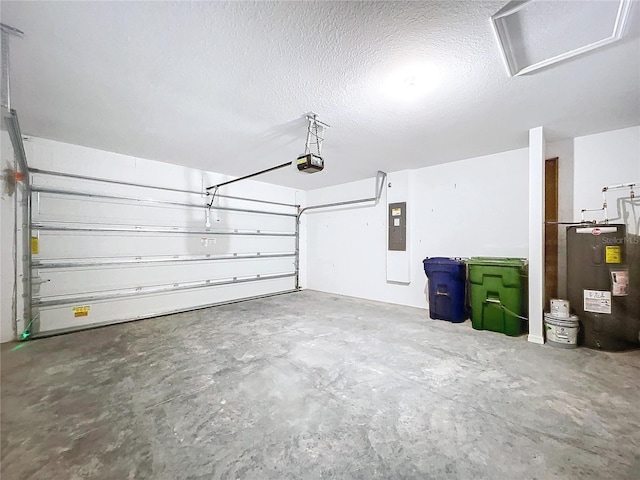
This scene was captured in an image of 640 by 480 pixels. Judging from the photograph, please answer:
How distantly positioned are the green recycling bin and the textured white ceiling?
1.63 meters

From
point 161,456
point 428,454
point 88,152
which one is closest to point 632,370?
point 428,454

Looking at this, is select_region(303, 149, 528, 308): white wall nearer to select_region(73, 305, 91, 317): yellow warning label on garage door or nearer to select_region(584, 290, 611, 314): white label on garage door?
select_region(584, 290, 611, 314): white label on garage door

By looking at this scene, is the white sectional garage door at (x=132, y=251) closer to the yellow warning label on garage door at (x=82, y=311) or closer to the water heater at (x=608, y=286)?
the yellow warning label on garage door at (x=82, y=311)

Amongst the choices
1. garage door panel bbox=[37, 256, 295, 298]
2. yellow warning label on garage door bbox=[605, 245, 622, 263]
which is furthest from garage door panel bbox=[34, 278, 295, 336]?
yellow warning label on garage door bbox=[605, 245, 622, 263]

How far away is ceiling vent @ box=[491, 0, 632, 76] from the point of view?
1407 mm

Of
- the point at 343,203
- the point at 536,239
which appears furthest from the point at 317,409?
the point at 343,203

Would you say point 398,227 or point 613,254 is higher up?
point 398,227

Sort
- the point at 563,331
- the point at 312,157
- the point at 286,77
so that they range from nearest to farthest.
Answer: the point at 286,77
the point at 563,331
the point at 312,157

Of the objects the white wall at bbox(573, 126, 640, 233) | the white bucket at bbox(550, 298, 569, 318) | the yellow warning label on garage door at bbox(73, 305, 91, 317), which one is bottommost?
the yellow warning label on garage door at bbox(73, 305, 91, 317)

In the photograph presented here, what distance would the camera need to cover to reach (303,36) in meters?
1.61

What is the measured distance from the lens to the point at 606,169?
9.85 feet

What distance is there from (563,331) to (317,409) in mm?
2789

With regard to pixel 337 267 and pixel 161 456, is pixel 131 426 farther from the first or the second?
pixel 337 267

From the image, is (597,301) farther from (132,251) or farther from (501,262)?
(132,251)
